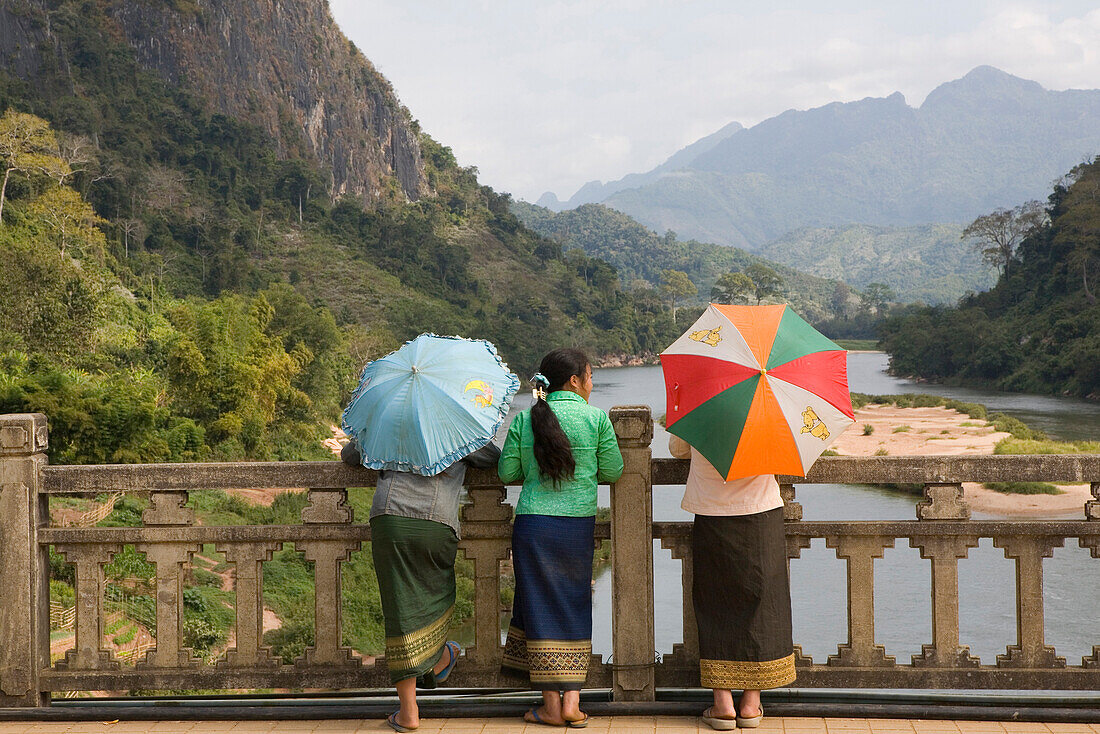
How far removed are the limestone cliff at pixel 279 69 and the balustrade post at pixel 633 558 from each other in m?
60.0

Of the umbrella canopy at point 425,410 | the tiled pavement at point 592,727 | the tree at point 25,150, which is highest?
the tree at point 25,150

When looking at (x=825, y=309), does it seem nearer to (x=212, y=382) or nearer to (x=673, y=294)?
(x=673, y=294)

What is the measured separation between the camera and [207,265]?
161 ft

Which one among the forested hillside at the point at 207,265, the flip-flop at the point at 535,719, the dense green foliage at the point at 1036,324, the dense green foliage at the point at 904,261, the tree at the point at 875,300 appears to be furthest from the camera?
the dense green foliage at the point at 904,261

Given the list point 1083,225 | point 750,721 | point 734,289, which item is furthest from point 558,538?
point 734,289

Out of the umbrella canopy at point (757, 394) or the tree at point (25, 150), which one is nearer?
the umbrella canopy at point (757, 394)

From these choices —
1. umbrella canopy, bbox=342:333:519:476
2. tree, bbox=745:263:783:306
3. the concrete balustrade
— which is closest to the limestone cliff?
tree, bbox=745:263:783:306

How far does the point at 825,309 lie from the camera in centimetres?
10862

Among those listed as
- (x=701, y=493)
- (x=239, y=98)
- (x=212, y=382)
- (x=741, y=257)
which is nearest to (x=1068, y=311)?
(x=212, y=382)

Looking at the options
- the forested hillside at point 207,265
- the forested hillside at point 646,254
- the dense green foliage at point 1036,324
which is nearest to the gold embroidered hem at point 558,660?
the forested hillside at point 207,265

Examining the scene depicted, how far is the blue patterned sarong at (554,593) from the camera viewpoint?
3305 millimetres

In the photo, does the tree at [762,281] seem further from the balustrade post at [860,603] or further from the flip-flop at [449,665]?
the flip-flop at [449,665]

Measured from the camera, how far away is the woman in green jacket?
3.30m

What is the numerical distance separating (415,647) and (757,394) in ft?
4.77
